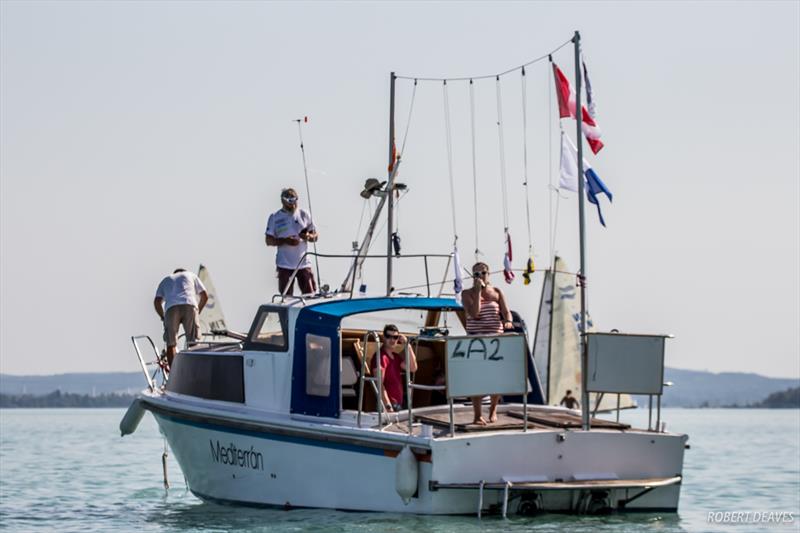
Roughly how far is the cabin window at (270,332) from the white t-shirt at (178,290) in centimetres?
214

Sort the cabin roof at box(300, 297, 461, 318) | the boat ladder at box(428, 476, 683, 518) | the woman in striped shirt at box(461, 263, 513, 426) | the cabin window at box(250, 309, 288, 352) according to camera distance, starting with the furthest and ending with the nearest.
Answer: the cabin window at box(250, 309, 288, 352) < the cabin roof at box(300, 297, 461, 318) < the woman in striped shirt at box(461, 263, 513, 426) < the boat ladder at box(428, 476, 683, 518)

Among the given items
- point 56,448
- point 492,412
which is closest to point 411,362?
point 492,412

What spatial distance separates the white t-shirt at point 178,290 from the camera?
2138cm

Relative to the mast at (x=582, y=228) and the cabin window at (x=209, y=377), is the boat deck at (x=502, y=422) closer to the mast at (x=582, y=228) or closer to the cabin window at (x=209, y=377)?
the mast at (x=582, y=228)

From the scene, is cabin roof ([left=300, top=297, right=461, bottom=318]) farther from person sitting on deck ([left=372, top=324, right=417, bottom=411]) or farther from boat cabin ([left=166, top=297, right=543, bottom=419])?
person sitting on deck ([left=372, top=324, right=417, bottom=411])

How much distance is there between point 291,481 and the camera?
18328mm

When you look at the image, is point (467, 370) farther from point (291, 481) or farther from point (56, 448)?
point (56, 448)

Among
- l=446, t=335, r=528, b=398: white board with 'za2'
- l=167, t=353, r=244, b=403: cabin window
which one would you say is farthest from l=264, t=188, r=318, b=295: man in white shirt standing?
l=446, t=335, r=528, b=398: white board with 'za2'

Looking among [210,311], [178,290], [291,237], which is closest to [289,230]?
[291,237]

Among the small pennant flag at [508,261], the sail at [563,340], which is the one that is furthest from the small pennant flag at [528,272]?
the sail at [563,340]

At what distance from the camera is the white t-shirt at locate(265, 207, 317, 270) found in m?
21.2

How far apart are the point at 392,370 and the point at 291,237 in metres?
3.39

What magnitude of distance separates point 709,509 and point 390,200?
590cm

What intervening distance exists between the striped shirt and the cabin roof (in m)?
1.69
